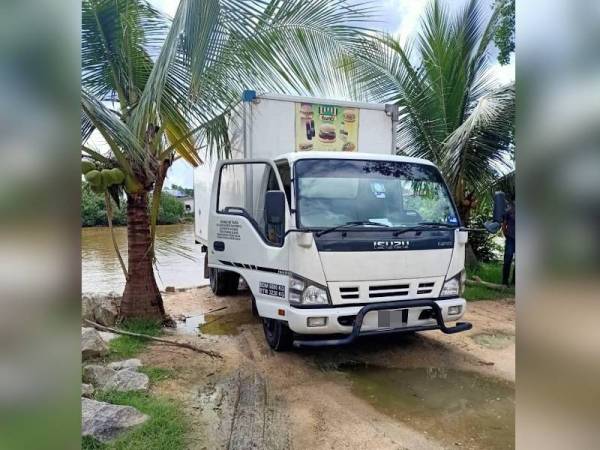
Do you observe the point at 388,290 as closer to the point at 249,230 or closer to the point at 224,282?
the point at 249,230

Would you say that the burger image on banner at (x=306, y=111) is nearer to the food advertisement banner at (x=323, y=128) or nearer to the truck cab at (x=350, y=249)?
the food advertisement banner at (x=323, y=128)

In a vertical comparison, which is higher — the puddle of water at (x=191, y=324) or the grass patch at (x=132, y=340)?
the grass patch at (x=132, y=340)

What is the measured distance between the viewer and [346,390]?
170 inches

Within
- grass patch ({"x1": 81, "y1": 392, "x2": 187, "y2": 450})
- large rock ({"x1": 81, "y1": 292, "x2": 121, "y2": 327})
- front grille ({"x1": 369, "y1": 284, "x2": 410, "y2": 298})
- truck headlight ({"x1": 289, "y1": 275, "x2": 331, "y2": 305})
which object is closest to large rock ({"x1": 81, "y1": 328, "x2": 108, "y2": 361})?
grass patch ({"x1": 81, "y1": 392, "x2": 187, "y2": 450})

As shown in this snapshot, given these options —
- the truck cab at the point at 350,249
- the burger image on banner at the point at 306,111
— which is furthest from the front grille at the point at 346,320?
the burger image on banner at the point at 306,111

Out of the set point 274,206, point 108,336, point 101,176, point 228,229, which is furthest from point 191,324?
point 274,206

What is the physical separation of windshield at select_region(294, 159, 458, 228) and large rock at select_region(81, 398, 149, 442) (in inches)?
90.4

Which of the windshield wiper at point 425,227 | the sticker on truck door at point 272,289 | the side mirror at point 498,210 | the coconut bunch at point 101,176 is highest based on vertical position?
the coconut bunch at point 101,176

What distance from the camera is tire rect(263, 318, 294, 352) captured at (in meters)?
5.11

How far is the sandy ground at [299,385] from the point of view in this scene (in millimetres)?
3441

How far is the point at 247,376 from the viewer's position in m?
4.66

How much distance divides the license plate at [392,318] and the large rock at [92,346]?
3.07 meters
